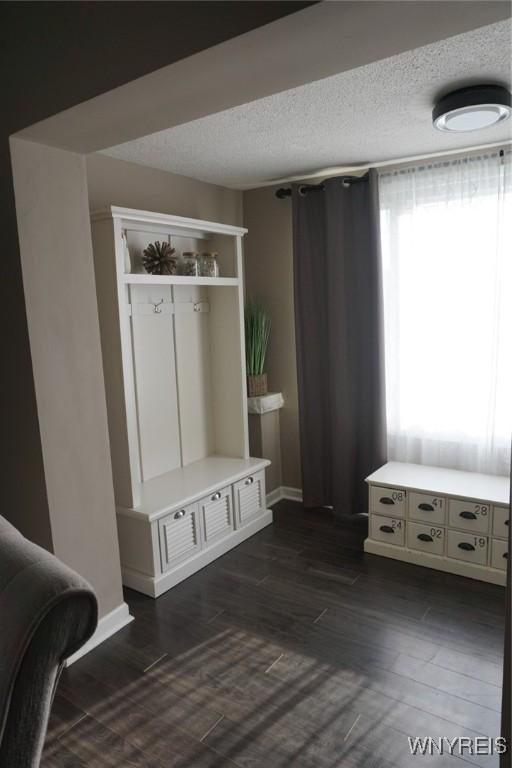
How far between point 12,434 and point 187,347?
1473mm

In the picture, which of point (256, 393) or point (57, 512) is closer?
point (57, 512)

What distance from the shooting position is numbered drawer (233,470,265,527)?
11.4ft

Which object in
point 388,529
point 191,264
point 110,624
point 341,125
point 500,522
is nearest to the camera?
point 110,624

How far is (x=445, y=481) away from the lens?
10.5 feet

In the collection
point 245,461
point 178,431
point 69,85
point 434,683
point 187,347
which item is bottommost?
point 434,683

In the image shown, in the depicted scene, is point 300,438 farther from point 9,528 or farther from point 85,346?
point 9,528

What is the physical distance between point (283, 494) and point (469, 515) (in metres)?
1.64

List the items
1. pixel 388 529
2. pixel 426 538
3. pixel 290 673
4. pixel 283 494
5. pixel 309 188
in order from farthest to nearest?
pixel 283 494 → pixel 309 188 → pixel 388 529 → pixel 426 538 → pixel 290 673

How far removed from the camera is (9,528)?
1.09 metres

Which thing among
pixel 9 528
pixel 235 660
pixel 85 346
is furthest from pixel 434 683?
pixel 85 346

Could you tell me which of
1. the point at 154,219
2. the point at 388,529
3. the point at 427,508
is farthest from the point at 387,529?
the point at 154,219

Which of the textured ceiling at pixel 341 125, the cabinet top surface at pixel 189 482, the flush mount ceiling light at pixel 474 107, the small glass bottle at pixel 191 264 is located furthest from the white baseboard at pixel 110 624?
the flush mount ceiling light at pixel 474 107

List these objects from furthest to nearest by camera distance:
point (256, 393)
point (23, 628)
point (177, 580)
→ point (256, 393)
point (177, 580)
point (23, 628)

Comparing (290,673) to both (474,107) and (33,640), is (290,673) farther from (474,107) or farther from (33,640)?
(474,107)
